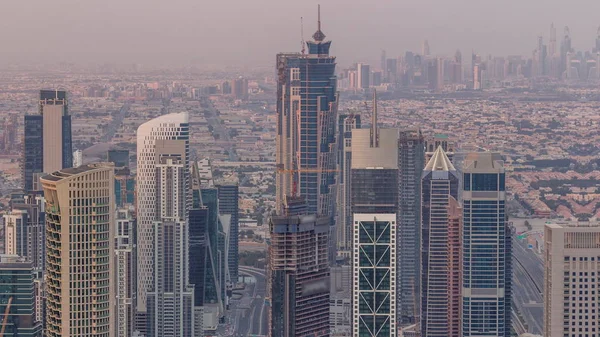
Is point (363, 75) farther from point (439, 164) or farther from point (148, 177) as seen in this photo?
point (148, 177)

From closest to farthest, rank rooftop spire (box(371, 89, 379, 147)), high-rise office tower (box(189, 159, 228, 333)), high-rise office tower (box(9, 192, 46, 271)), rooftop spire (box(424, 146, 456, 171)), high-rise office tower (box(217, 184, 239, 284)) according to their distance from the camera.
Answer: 1. high-rise office tower (box(9, 192, 46, 271))
2. rooftop spire (box(371, 89, 379, 147))
3. rooftop spire (box(424, 146, 456, 171))
4. high-rise office tower (box(189, 159, 228, 333))
5. high-rise office tower (box(217, 184, 239, 284))

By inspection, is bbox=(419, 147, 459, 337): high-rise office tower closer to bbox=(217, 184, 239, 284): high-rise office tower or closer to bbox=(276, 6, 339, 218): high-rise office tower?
bbox=(276, 6, 339, 218): high-rise office tower

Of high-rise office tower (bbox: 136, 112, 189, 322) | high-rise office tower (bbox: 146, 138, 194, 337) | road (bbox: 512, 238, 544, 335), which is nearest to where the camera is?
road (bbox: 512, 238, 544, 335)

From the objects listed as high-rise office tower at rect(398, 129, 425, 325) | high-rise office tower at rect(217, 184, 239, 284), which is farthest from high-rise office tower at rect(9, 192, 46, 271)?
high-rise office tower at rect(398, 129, 425, 325)

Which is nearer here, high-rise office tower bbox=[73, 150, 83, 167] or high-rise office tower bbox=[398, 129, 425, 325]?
high-rise office tower bbox=[73, 150, 83, 167]

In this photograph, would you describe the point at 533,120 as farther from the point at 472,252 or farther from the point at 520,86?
the point at 472,252

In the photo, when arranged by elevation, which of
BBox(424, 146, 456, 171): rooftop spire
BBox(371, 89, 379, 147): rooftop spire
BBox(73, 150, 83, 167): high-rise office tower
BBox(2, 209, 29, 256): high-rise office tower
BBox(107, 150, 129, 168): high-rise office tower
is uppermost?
BBox(371, 89, 379, 147): rooftop spire

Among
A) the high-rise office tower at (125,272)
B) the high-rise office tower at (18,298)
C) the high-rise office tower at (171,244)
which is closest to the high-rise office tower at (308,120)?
the high-rise office tower at (171,244)
